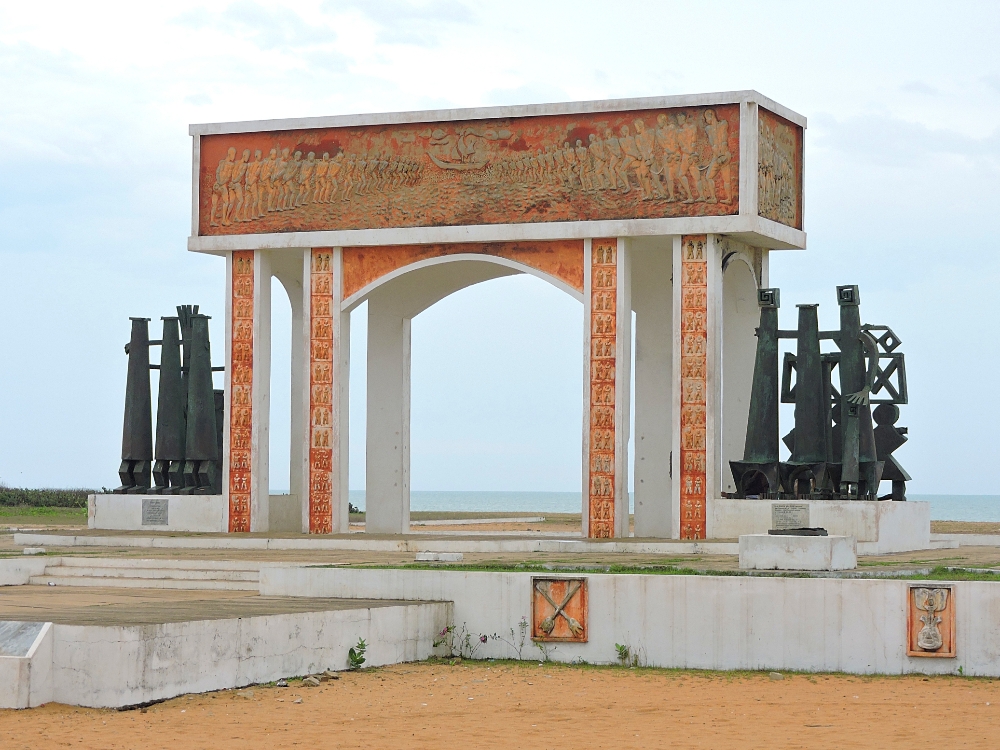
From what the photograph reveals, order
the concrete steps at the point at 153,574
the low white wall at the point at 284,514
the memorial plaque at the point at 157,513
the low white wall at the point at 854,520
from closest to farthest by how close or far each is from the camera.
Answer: the concrete steps at the point at 153,574, the low white wall at the point at 854,520, the memorial plaque at the point at 157,513, the low white wall at the point at 284,514

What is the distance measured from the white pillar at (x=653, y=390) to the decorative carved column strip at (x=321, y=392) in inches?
190

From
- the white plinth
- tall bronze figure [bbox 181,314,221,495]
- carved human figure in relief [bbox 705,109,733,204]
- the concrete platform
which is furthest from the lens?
tall bronze figure [bbox 181,314,221,495]

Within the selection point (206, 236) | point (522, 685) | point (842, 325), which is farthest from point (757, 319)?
point (522, 685)

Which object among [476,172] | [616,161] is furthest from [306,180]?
[616,161]

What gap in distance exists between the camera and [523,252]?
2380cm

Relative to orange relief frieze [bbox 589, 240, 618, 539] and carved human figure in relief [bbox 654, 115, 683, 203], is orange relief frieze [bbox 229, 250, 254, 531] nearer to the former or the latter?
orange relief frieze [bbox 589, 240, 618, 539]

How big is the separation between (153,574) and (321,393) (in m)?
7.02

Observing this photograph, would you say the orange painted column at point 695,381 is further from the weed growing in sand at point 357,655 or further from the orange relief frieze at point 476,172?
the weed growing in sand at point 357,655

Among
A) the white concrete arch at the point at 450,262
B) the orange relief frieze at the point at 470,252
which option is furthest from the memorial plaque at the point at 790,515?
the orange relief frieze at the point at 470,252

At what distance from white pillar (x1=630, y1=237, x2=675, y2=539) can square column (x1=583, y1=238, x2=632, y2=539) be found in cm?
225

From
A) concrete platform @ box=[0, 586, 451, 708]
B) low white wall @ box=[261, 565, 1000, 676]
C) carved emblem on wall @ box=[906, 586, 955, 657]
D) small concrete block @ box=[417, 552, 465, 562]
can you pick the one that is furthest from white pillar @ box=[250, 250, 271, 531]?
carved emblem on wall @ box=[906, 586, 955, 657]

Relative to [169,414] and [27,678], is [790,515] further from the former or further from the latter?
[27,678]

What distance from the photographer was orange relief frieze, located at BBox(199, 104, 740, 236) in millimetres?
22875

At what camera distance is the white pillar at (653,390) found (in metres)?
25.6
